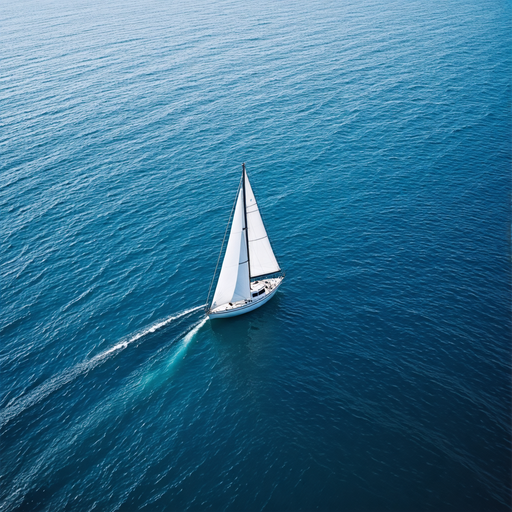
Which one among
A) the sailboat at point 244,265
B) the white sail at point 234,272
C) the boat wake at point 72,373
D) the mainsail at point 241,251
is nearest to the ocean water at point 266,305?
the boat wake at point 72,373

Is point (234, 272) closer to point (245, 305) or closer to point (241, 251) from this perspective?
point (241, 251)

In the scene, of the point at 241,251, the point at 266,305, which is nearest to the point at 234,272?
the point at 241,251

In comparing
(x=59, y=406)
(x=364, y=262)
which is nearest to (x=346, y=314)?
(x=364, y=262)

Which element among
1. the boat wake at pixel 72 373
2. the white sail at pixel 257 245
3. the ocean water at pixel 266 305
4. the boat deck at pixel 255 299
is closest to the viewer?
the ocean water at pixel 266 305

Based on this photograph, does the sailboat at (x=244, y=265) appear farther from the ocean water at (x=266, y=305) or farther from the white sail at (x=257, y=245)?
the ocean water at (x=266, y=305)

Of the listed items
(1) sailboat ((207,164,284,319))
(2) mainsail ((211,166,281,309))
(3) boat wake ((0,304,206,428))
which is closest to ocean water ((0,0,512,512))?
(3) boat wake ((0,304,206,428))

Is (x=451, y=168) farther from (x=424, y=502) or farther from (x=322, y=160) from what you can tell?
(x=424, y=502)

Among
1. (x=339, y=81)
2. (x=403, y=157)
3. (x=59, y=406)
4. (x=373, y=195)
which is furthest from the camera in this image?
(x=339, y=81)
